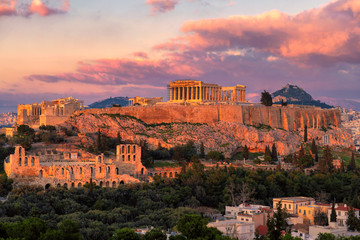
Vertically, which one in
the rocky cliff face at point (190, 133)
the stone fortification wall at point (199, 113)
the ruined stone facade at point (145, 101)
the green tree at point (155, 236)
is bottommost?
the green tree at point (155, 236)

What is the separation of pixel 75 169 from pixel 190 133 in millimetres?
29327

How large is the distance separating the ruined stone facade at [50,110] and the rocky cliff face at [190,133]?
4898 millimetres

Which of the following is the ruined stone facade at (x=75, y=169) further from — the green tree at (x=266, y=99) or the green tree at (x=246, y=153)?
the green tree at (x=266, y=99)

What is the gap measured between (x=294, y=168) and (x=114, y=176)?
87.8 ft

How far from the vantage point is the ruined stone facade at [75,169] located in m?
56.1

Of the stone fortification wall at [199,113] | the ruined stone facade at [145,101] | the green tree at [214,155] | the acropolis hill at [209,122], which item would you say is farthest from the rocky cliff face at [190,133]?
the ruined stone facade at [145,101]

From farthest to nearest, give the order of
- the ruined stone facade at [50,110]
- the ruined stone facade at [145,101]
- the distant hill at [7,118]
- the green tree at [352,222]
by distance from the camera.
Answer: the distant hill at [7,118] < the ruined stone facade at [145,101] < the ruined stone facade at [50,110] < the green tree at [352,222]

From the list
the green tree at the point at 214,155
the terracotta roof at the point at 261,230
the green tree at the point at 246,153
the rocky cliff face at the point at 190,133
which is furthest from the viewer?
the rocky cliff face at the point at 190,133

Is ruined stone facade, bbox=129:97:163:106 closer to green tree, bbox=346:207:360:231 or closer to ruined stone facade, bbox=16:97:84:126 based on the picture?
ruined stone facade, bbox=16:97:84:126

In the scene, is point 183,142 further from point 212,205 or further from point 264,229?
point 264,229

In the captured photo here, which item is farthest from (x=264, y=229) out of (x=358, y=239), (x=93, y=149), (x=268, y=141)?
(x=268, y=141)

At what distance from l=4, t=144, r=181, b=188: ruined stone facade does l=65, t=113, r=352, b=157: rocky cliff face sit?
44.5 ft

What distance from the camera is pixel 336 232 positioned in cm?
4734

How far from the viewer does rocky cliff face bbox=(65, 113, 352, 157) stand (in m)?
81.4
